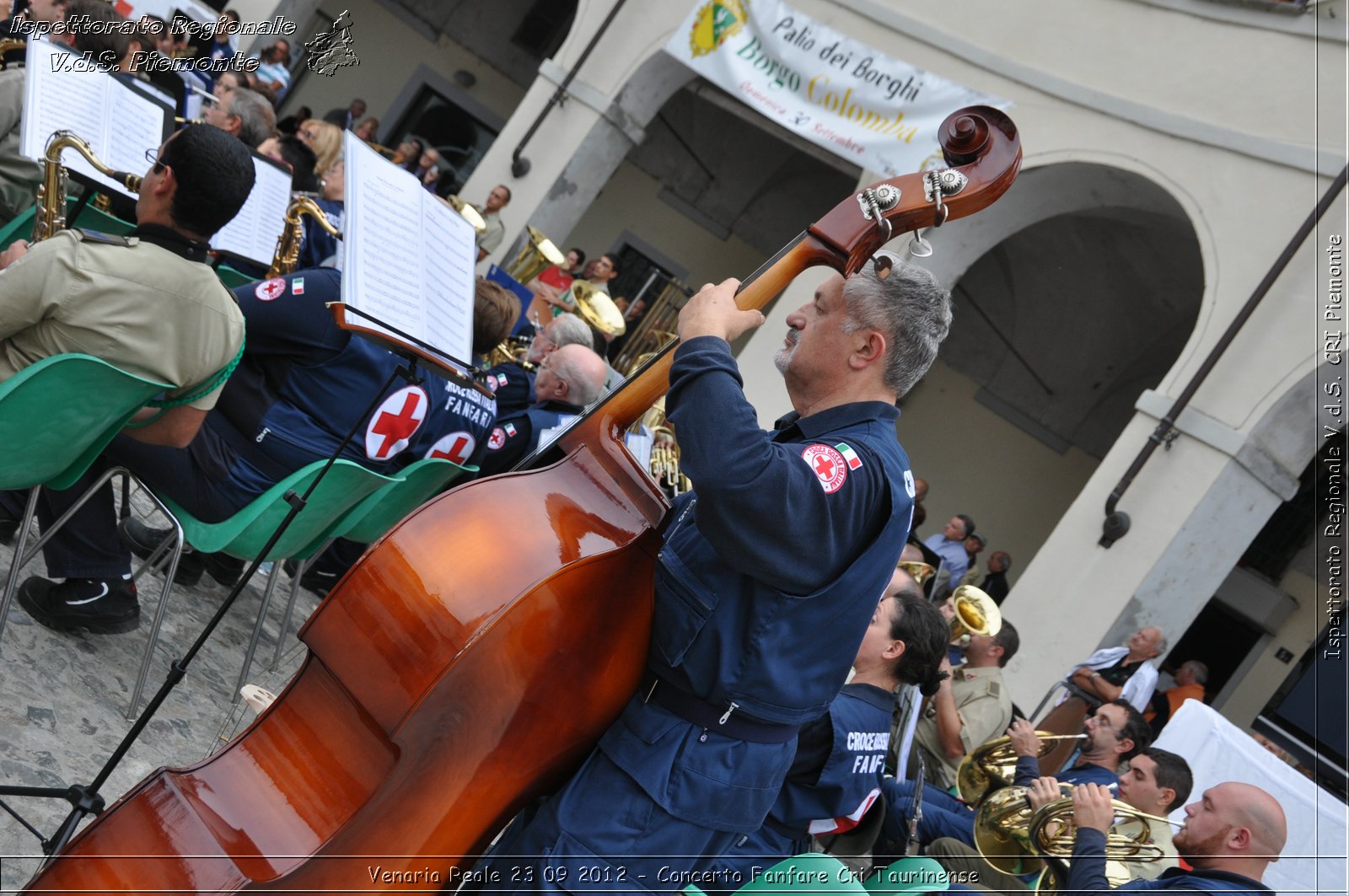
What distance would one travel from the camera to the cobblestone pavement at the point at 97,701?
2.54 m

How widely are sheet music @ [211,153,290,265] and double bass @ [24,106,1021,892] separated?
3.44 m

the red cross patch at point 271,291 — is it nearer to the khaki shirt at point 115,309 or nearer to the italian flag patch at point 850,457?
the khaki shirt at point 115,309

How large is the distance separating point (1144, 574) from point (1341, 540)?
2572 millimetres

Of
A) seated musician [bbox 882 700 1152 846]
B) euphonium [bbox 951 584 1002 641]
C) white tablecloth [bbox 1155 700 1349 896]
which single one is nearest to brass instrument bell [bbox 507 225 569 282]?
euphonium [bbox 951 584 1002 641]

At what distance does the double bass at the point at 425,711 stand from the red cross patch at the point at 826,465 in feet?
0.92

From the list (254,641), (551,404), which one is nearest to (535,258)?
(551,404)

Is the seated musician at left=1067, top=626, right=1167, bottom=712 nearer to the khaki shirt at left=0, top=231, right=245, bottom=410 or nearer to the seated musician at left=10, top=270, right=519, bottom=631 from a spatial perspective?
the seated musician at left=10, top=270, right=519, bottom=631

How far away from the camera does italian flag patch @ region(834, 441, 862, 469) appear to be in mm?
1752

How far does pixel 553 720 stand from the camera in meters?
1.75

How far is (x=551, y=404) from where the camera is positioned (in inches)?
185

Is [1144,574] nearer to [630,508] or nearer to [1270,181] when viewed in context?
[1270,181]

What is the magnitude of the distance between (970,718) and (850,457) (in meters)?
3.21

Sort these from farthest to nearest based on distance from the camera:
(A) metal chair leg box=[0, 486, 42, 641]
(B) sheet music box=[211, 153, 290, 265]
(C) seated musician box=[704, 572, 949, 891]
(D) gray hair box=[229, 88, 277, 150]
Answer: (D) gray hair box=[229, 88, 277, 150]
(B) sheet music box=[211, 153, 290, 265]
(A) metal chair leg box=[0, 486, 42, 641]
(C) seated musician box=[704, 572, 949, 891]

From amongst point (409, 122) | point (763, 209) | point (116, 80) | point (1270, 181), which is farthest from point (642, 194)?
point (116, 80)
